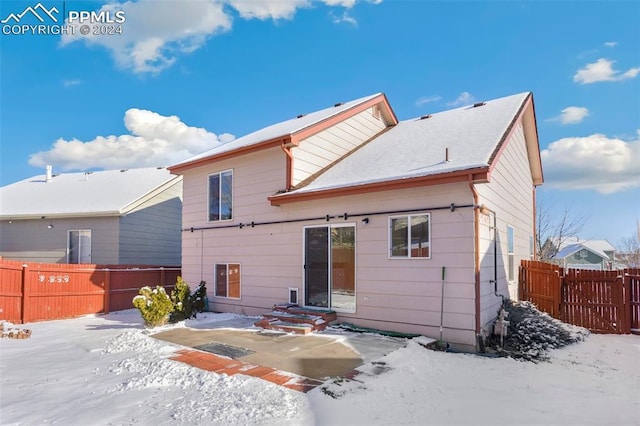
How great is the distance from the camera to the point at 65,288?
11.1 metres

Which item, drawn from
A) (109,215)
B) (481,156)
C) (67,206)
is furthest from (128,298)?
(481,156)

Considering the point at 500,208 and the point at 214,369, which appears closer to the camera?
the point at 214,369

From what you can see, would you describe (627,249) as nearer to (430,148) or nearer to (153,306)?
(430,148)

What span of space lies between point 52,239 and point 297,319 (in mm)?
12650

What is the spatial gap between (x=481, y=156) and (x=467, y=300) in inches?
106

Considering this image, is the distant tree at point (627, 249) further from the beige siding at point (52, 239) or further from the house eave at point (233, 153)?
the beige siding at point (52, 239)

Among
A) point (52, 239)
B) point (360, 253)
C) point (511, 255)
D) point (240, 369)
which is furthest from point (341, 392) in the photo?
point (52, 239)

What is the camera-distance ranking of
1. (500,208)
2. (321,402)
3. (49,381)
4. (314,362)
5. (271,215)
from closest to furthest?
1. (321,402)
2. (49,381)
3. (314,362)
4. (500,208)
5. (271,215)

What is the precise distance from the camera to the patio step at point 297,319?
309 inches

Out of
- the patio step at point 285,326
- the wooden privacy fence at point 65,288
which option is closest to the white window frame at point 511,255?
the patio step at point 285,326

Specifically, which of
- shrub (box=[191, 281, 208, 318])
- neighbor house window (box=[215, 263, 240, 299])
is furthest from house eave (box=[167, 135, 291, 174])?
shrub (box=[191, 281, 208, 318])

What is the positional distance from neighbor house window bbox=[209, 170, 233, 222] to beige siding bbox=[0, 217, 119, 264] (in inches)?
225

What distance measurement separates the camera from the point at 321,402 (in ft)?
13.7

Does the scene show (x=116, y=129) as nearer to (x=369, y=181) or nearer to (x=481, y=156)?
(x=369, y=181)
